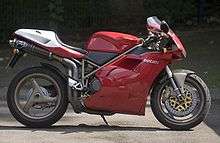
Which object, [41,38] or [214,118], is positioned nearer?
[41,38]

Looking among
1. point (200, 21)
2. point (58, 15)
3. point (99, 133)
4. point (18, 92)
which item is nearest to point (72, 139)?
point (99, 133)

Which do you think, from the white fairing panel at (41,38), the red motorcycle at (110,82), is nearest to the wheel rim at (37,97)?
the red motorcycle at (110,82)

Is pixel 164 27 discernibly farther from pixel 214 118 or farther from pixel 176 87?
pixel 214 118

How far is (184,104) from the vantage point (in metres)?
8.20

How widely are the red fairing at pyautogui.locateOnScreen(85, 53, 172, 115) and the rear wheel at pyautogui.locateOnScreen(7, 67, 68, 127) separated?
0.37m

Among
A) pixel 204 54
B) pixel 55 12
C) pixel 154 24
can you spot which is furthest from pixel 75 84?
pixel 55 12

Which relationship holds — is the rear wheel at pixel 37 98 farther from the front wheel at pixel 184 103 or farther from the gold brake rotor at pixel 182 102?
the gold brake rotor at pixel 182 102

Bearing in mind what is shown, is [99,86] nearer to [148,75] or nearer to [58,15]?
[148,75]

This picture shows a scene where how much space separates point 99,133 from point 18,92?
1155mm

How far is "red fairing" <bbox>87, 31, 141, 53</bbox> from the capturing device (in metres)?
8.16

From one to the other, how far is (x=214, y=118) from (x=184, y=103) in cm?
106

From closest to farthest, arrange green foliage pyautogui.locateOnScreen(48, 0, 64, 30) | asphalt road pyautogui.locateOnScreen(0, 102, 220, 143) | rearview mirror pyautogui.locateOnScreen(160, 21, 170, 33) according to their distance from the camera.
Result: asphalt road pyautogui.locateOnScreen(0, 102, 220, 143)
rearview mirror pyautogui.locateOnScreen(160, 21, 170, 33)
green foliage pyautogui.locateOnScreen(48, 0, 64, 30)

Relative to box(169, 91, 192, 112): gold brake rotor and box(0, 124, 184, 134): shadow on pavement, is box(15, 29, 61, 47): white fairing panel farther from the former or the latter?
box(169, 91, 192, 112): gold brake rotor

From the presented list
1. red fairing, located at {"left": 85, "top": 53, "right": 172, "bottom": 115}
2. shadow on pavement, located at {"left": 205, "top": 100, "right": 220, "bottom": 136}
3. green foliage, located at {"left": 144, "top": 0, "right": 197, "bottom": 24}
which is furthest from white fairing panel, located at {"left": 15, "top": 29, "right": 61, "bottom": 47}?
green foliage, located at {"left": 144, "top": 0, "right": 197, "bottom": 24}
